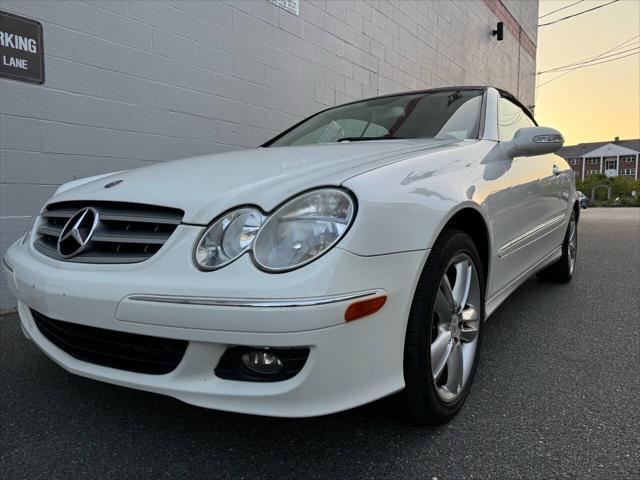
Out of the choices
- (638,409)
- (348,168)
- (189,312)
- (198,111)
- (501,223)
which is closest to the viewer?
(189,312)

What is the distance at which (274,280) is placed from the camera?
1.31 metres

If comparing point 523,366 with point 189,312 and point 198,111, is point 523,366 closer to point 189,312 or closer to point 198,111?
point 189,312

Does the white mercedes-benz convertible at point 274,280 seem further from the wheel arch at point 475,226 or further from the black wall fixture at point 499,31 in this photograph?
the black wall fixture at point 499,31

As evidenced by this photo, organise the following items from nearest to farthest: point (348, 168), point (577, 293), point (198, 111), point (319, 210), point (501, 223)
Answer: point (319, 210)
point (348, 168)
point (501, 223)
point (577, 293)
point (198, 111)

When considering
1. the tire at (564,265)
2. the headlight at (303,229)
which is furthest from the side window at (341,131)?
the tire at (564,265)

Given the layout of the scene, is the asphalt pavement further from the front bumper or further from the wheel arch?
the wheel arch

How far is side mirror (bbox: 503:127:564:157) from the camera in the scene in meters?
2.45

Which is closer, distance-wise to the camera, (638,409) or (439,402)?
(439,402)

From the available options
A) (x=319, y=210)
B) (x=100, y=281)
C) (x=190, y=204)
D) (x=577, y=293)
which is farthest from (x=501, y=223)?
Result: (x=577, y=293)

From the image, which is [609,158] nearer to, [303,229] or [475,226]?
[475,226]

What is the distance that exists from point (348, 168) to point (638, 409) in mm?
1440

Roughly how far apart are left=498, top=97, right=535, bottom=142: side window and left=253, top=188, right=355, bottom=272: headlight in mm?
1437

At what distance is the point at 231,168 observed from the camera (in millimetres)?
1888

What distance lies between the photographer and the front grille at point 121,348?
1.45 metres
